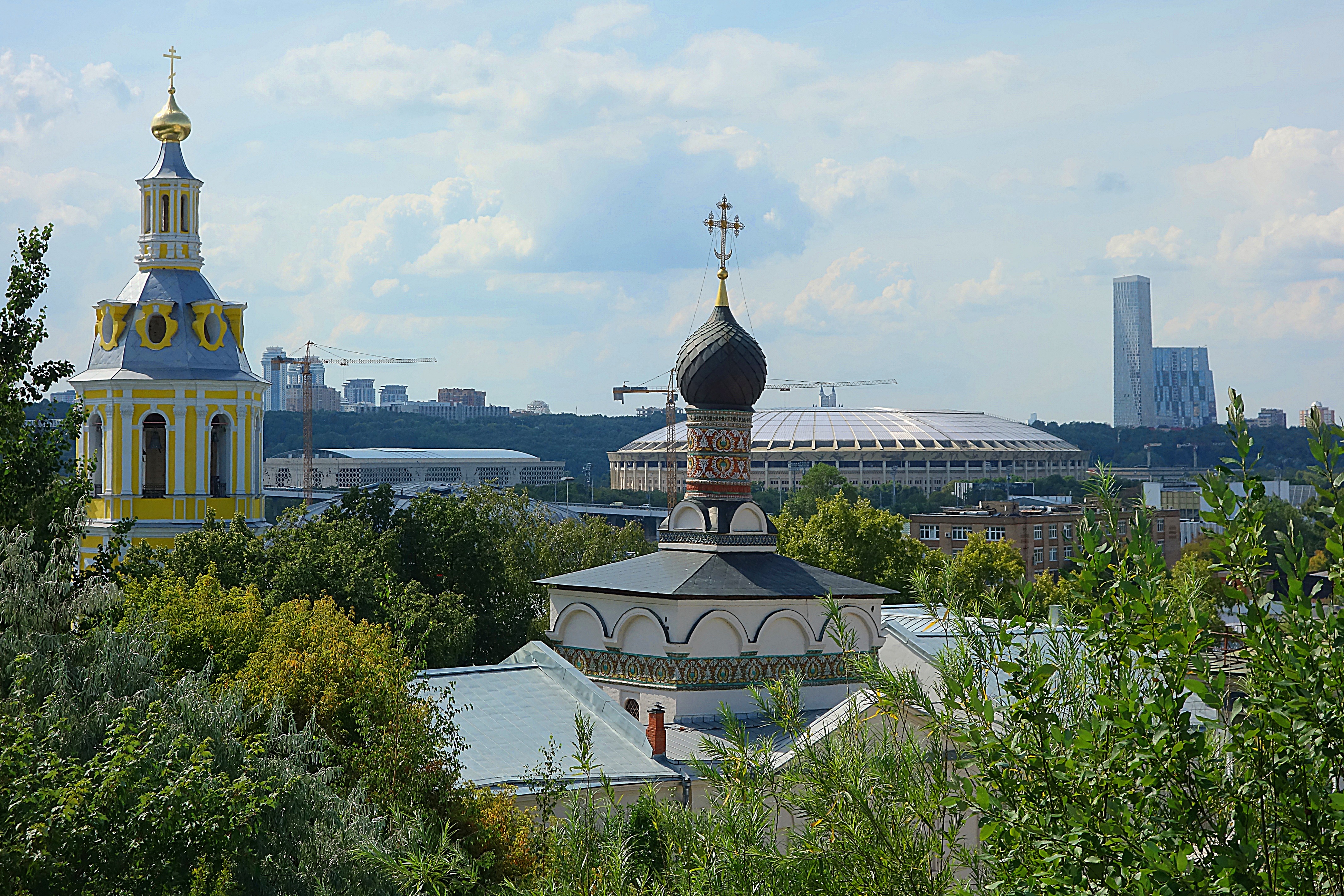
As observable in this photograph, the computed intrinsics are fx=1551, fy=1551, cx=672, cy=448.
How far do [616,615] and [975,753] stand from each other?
15684 millimetres

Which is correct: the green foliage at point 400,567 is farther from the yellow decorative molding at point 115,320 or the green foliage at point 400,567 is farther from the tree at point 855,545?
the tree at point 855,545

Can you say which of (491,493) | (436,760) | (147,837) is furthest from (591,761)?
(491,493)

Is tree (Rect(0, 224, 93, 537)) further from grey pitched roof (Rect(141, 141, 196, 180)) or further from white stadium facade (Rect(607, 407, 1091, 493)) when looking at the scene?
white stadium facade (Rect(607, 407, 1091, 493))

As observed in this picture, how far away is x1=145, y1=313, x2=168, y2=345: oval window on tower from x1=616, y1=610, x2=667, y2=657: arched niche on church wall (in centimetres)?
1679

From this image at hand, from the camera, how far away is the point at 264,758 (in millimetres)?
12445

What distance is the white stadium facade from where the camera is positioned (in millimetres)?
135000

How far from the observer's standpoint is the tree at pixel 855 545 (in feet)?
136

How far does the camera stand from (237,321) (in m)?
35.9

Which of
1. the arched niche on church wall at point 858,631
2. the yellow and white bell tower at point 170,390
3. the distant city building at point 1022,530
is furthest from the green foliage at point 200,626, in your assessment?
the distant city building at point 1022,530

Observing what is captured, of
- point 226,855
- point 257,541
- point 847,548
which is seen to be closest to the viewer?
point 226,855

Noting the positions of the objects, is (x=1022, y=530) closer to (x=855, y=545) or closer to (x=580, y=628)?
(x=855, y=545)

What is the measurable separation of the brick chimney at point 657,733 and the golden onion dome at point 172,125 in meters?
22.2

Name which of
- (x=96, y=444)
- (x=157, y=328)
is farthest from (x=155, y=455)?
(x=157, y=328)

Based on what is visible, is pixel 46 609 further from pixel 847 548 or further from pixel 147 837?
pixel 847 548
